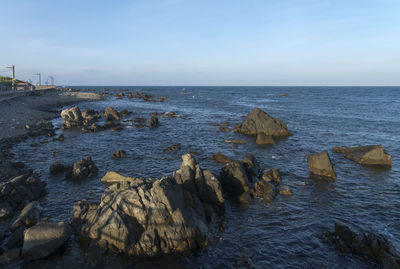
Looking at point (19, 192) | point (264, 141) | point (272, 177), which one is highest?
point (264, 141)

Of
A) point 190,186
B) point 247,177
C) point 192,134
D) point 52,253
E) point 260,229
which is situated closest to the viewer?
point 52,253

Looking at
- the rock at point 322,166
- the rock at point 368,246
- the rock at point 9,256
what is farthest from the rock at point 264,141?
the rock at point 9,256

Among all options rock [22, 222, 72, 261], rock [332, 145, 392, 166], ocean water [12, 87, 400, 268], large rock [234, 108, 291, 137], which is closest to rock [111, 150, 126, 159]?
ocean water [12, 87, 400, 268]

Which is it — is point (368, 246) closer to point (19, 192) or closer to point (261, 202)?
point (261, 202)

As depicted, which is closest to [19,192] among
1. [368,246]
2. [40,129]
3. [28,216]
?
[28,216]

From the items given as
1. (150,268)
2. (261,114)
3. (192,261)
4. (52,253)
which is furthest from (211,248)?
(261,114)

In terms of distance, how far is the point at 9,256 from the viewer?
1276 centimetres

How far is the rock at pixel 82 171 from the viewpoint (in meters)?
23.5

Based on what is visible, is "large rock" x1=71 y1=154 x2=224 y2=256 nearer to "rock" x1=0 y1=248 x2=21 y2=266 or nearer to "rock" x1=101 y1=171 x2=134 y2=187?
"rock" x1=0 y1=248 x2=21 y2=266

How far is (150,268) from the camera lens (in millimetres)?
12383

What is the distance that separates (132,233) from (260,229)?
7.98m

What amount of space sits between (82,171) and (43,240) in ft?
37.3

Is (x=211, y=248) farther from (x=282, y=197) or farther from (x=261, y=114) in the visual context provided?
(x=261, y=114)

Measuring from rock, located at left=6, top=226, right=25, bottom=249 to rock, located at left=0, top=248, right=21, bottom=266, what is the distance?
31.2 inches
